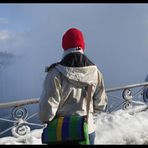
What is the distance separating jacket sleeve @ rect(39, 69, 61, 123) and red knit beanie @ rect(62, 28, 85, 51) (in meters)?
0.29

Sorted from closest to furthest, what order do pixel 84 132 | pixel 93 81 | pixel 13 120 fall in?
1. pixel 84 132
2. pixel 93 81
3. pixel 13 120

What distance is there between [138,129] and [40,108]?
12.3 ft

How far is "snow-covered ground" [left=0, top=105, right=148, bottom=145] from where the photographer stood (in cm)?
616

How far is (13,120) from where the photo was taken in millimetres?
6543

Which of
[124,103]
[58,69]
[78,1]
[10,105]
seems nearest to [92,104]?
[58,69]

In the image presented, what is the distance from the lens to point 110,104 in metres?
8.81

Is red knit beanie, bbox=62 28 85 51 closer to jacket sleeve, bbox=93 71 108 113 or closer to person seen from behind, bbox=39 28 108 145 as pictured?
person seen from behind, bbox=39 28 108 145

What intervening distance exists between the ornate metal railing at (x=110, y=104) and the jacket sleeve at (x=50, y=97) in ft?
7.55

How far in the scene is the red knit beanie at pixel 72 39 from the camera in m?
3.50

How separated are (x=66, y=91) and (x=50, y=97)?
16cm

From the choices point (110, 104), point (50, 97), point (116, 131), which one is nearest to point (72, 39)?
point (50, 97)

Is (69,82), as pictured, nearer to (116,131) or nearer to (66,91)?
(66,91)

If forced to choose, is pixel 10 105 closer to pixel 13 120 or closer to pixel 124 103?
pixel 13 120

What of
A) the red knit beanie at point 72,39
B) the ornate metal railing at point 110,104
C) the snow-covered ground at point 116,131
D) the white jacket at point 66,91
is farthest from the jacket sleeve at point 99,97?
the ornate metal railing at point 110,104
